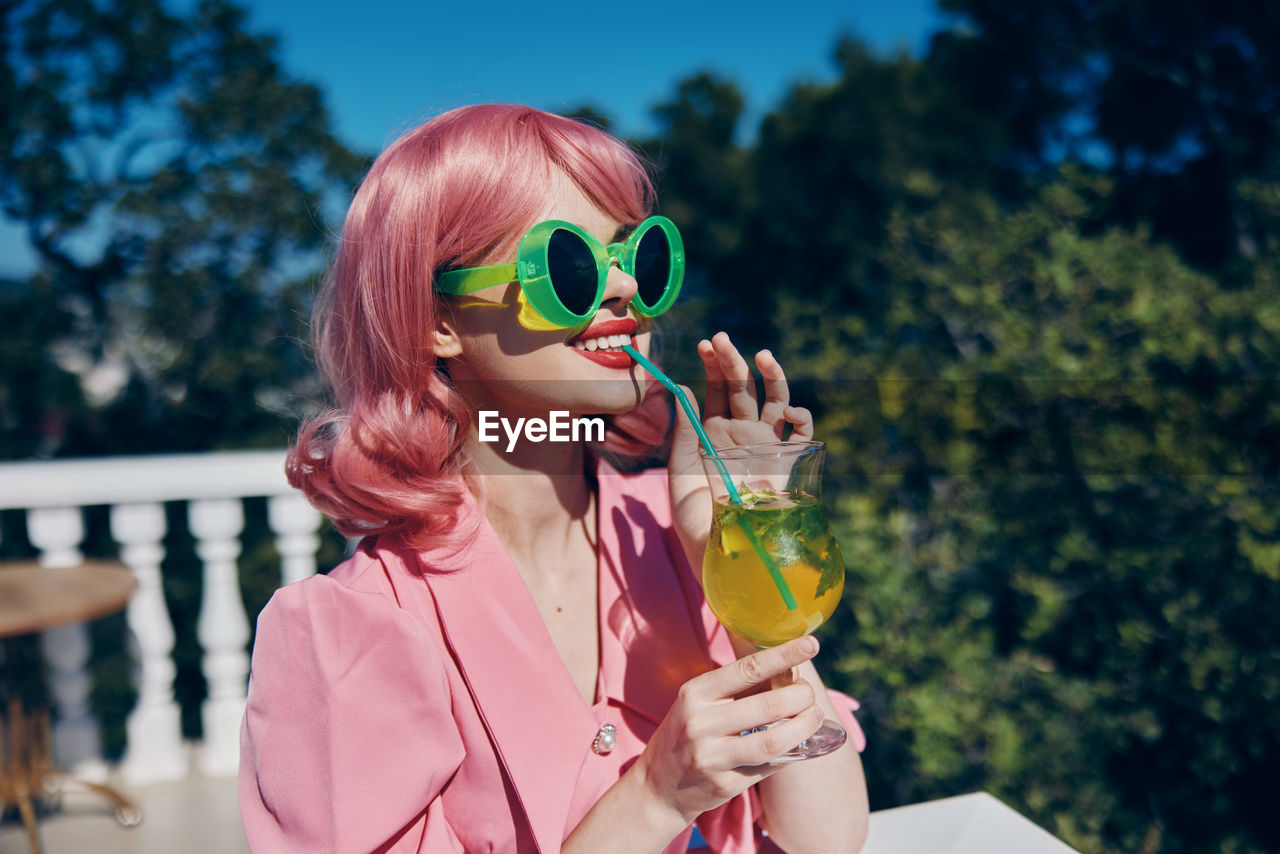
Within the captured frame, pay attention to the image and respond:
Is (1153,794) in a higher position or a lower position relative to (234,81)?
lower

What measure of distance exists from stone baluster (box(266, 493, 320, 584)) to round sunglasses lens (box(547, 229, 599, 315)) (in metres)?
2.11

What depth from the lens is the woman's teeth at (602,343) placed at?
1.34 meters

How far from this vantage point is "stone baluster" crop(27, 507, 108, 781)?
9.63 ft

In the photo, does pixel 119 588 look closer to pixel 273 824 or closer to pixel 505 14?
pixel 273 824

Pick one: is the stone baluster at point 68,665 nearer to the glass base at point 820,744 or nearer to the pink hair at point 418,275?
the pink hair at point 418,275

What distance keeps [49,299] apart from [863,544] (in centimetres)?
1074

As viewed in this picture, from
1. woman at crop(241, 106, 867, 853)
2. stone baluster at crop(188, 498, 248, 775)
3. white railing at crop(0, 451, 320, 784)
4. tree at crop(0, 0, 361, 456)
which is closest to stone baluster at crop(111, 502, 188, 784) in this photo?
white railing at crop(0, 451, 320, 784)

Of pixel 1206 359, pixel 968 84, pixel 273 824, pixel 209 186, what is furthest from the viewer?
pixel 209 186

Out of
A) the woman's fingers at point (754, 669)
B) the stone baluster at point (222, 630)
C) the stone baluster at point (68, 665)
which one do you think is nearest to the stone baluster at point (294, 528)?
the stone baluster at point (222, 630)

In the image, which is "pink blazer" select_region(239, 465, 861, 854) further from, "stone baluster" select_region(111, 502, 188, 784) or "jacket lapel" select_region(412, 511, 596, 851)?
"stone baluster" select_region(111, 502, 188, 784)

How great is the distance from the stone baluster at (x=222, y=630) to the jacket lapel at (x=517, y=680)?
77.5 inches

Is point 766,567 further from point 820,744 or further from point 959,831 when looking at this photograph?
point 959,831

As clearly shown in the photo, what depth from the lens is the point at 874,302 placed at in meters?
5.46

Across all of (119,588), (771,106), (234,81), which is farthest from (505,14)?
(119,588)
